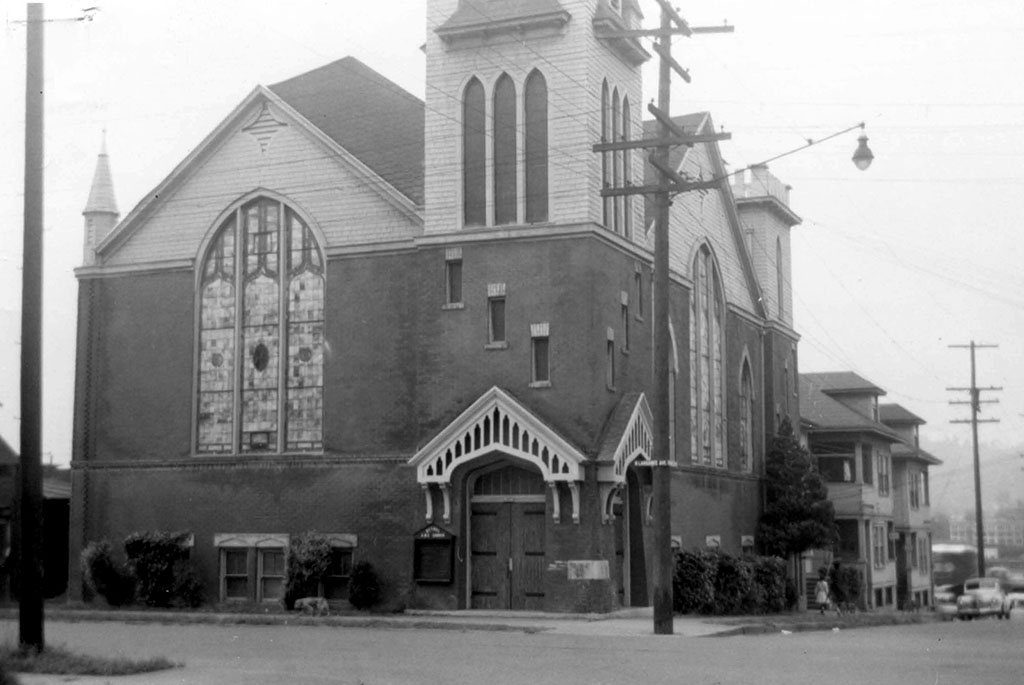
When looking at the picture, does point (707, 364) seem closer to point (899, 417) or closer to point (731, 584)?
point (731, 584)

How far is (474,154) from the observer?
3653 centimetres

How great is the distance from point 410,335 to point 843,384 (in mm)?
37725

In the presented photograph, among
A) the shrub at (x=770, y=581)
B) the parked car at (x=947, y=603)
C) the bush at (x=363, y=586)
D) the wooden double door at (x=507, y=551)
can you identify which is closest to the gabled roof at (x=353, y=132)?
the wooden double door at (x=507, y=551)

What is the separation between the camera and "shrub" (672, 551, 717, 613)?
36.8 meters

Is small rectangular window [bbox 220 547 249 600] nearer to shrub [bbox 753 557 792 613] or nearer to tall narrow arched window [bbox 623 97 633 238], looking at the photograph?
tall narrow arched window [bbox 623 97 633 238]

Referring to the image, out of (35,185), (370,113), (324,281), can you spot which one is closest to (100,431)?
(324,281)

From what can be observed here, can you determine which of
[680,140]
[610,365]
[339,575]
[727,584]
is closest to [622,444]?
[610,365]

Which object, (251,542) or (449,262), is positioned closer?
(449,262)

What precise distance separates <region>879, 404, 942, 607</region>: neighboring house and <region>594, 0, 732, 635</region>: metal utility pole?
4240cm

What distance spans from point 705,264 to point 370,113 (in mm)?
12773

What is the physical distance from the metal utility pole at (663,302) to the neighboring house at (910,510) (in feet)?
139

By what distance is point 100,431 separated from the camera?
41.2m

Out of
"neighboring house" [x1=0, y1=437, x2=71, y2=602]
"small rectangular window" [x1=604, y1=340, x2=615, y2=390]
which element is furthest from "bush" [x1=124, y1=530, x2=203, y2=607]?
"small rectangular window" [x1=604, y1=340, x2=615, y2=390]

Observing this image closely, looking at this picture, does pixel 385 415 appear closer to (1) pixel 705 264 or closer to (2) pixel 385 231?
(2) pixel 385 231
